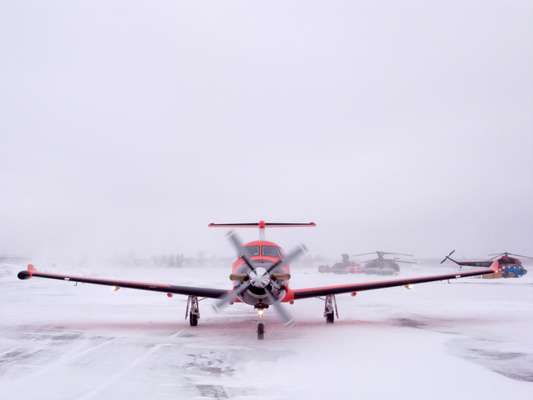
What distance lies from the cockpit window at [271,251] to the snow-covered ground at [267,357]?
2.60 m

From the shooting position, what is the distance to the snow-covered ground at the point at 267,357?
7.52 metres

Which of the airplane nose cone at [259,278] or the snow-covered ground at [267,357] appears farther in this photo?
the airplane nose cone at [259,278]

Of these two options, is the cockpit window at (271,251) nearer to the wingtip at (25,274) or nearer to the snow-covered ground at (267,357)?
the snow-covered ground at (267,357)

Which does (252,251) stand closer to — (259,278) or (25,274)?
(259,278)

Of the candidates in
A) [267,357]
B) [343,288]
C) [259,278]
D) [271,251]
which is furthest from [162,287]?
[343,288]

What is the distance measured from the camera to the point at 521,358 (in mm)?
10039

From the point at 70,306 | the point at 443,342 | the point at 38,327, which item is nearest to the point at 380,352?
the point at 443,342

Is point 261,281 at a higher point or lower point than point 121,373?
higher

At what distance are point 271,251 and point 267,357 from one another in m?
4.84

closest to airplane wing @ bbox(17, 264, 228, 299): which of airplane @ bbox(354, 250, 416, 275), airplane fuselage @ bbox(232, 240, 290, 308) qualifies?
airplane fuselage @ bbox(232, 240, 290, 308)

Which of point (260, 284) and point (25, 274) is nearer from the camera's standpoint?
point (260, 284)

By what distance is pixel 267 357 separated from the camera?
10438 mm

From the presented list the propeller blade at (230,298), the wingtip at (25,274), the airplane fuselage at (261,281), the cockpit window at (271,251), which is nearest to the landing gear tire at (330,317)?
the cockpit window at (271,251)

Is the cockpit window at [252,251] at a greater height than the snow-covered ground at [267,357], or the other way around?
the cockpit window at [252,251]
